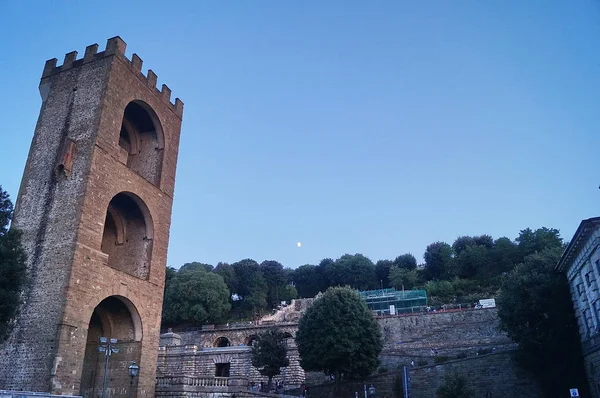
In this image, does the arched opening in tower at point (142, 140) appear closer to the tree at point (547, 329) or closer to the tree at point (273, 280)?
the tree at point (547, 329)

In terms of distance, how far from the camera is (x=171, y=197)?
25719 millimetres

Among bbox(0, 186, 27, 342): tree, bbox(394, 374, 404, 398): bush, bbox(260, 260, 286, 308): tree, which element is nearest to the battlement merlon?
bbox(0, 186, 27, 342): tree

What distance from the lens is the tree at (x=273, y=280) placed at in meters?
66.4

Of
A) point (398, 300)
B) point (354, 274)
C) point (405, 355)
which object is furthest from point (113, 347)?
point (354, 274)

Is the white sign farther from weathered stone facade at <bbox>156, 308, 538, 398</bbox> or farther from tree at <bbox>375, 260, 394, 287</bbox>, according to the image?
tree at <bbox>375, 260, 394, 287</bbox>

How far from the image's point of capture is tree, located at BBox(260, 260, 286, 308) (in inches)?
2613

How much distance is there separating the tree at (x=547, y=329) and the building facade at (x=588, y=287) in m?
0.98

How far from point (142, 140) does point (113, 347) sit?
11573 millimetres

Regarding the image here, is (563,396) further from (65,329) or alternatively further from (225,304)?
(225,304)

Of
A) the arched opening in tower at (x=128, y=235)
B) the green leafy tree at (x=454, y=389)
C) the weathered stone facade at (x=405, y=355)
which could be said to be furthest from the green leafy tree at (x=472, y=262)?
the arched opening in tower at (x=128, y=235)

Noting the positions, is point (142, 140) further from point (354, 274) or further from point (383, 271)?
point (383, 271)

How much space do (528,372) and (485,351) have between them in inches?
187

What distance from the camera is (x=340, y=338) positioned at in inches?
1062

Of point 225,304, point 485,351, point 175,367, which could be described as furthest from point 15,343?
point 225,304
